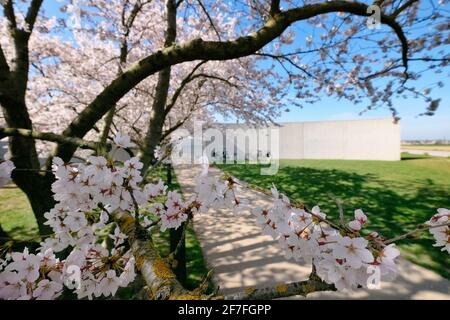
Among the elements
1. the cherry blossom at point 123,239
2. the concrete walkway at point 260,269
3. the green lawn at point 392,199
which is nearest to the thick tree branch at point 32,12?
the cherry blossom at point 123,239

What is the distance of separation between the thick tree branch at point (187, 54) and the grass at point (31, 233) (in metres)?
0.84

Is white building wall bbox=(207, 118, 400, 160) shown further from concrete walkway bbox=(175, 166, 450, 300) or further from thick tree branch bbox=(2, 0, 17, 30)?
thick tree branch bbox=(2, 0, 17, 30)

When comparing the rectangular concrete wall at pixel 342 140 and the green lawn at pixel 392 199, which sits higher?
the rectangular concrete wall at pixel 342 140

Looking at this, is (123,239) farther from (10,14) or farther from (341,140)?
(341,140)

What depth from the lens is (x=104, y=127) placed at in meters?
4.75

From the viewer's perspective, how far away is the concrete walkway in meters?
3.22

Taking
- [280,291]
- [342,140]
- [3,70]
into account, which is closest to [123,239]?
[280,291]

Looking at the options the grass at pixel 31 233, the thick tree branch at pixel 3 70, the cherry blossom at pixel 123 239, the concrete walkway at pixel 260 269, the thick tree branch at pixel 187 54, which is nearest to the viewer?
the cherry blossom at pixel 123 239

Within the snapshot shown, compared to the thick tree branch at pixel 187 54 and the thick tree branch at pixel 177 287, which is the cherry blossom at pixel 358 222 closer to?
the thick tree branch at pixel 177 287

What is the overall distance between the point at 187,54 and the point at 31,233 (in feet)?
21.1

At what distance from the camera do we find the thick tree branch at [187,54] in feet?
6.97

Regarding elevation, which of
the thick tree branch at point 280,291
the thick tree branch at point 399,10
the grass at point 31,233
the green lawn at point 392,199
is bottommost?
the grass at point 31,233

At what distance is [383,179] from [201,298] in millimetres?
12398
